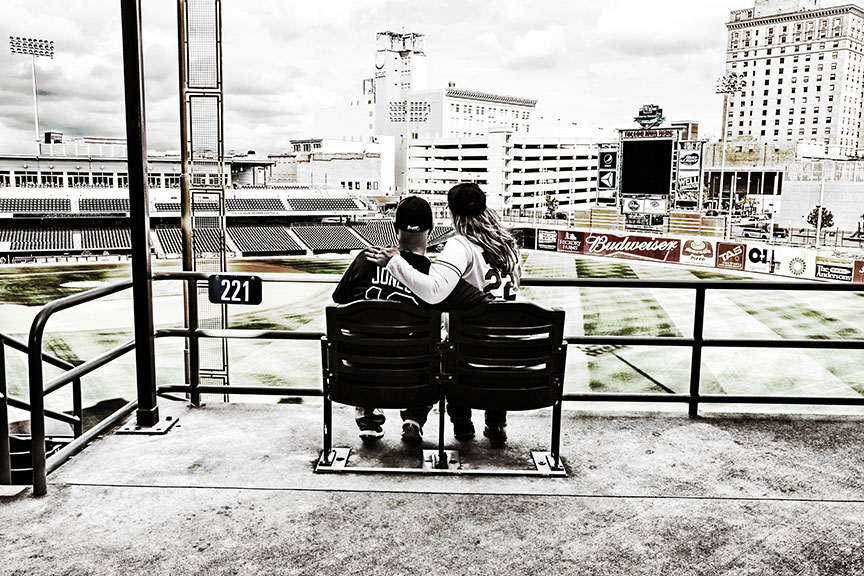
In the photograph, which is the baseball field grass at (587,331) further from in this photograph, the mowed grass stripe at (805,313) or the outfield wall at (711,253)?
the outfield wall at (711,253)

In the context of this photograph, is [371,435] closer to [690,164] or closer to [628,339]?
[628,339]

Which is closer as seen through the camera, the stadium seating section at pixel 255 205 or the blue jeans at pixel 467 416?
the blue jeans at pixel 467 416

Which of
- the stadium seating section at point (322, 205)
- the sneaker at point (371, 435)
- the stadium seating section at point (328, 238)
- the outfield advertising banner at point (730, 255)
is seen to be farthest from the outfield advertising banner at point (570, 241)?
the sneaker at point (371, 435)

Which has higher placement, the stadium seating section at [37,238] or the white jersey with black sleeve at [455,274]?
the white jersey with black sleeve at [455,274]

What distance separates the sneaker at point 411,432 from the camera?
3504mm

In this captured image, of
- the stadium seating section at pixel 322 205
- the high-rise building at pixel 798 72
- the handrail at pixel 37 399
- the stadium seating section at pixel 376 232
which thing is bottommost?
the stadium seating section at pixel 376 232

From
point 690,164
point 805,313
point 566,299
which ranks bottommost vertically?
point 805,313

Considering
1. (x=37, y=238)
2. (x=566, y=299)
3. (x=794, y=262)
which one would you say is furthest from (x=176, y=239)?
(x=794, y=262)

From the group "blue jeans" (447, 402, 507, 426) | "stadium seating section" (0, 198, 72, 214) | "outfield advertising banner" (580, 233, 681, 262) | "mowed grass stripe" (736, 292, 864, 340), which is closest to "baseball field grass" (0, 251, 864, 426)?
"mowed grass stripe" (736, 292, 864, 340)

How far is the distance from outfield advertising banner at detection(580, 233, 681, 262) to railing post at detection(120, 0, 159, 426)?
1523 inches

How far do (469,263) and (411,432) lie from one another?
916 millimetres

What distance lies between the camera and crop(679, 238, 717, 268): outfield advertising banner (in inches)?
1497

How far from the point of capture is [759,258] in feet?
117

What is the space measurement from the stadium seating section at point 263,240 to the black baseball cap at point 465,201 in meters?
42.0
